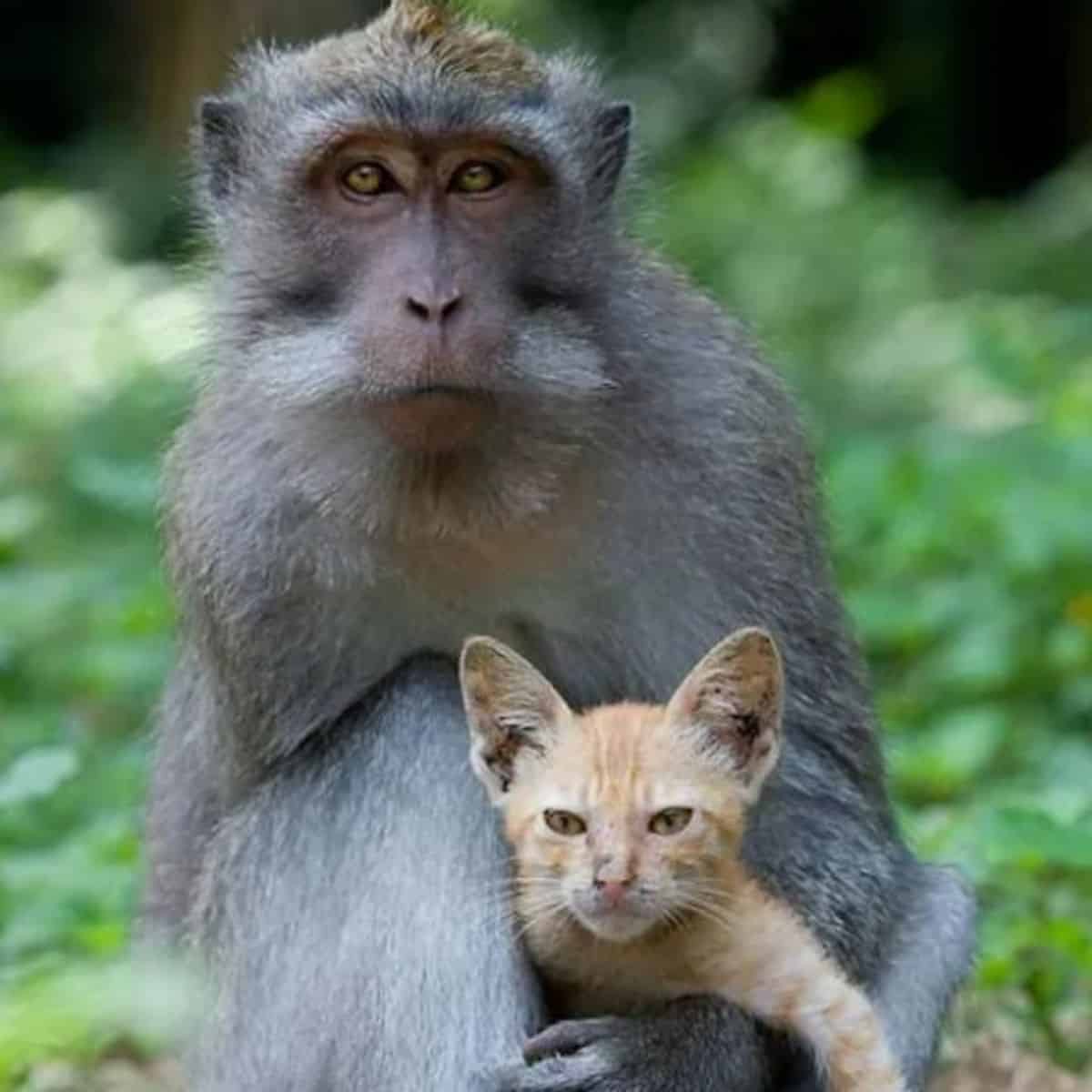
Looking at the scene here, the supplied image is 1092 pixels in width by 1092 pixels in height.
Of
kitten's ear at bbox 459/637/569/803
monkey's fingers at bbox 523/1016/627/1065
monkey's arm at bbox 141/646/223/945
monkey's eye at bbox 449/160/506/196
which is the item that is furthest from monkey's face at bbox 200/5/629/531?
monkey's fingers at bbox 523/1016/627/1065

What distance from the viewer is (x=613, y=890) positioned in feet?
19.8

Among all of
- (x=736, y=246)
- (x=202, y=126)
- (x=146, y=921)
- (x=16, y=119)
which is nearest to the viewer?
(x=202, y=126)

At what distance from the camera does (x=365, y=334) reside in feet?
21.7

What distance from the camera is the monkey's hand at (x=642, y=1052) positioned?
21.4 ft

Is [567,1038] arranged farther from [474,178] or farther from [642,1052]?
[474,178]

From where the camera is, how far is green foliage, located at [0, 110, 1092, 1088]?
8.48 m

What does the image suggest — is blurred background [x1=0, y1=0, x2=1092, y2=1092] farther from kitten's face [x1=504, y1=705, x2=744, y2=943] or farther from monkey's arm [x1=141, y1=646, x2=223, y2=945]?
kitten's face [x1=504, y1=705, x2=744, y2=943]

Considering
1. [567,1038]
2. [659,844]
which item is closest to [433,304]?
[659,844]

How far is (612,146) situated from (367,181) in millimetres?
707

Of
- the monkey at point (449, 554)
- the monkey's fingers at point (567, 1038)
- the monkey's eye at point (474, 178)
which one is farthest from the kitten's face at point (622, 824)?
the monkey's eye at point (474, 178)

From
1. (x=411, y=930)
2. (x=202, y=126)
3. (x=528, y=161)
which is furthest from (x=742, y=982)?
(x=202, y=126)

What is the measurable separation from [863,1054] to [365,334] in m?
1.74

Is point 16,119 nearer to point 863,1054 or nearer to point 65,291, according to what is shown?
point 65,291

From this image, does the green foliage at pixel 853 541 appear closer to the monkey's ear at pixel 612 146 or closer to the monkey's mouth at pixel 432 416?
the monkey's ear at pixel 612 146
